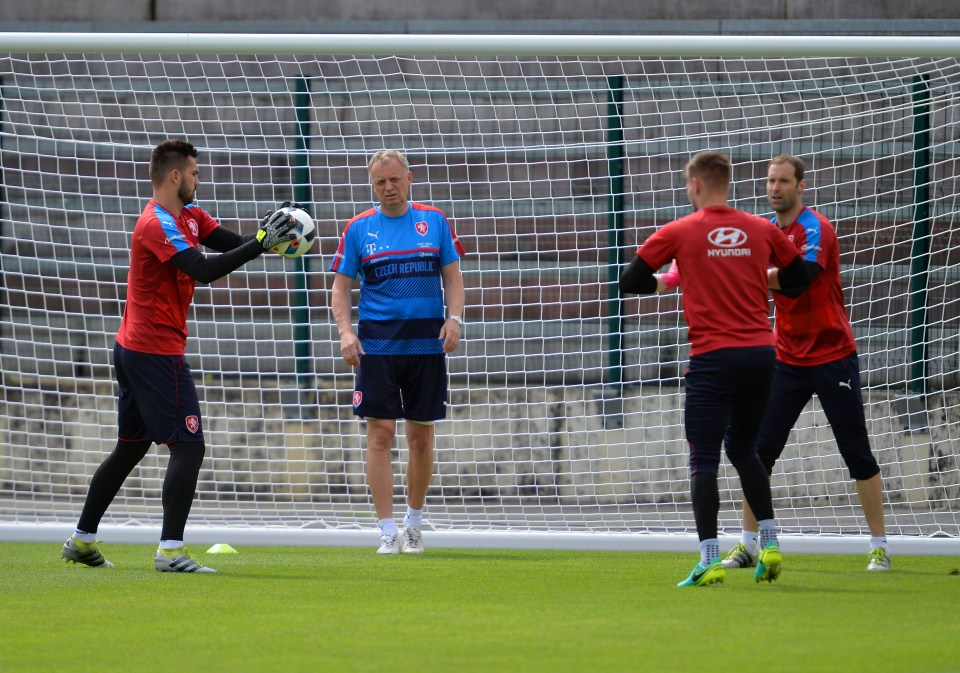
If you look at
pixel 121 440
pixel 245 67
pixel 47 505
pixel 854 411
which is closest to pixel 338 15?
pixel 245 67

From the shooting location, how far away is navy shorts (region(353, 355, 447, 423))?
6.65 m

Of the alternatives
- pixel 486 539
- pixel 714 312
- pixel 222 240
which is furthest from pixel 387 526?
pixel 714 312

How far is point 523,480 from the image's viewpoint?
912 centimetres

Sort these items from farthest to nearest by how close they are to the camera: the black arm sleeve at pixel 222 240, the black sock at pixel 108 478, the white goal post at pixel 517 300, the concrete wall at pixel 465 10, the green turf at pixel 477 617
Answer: the concrete wall at pixel 465 10 < the white goal post at pixel 517 300 < the black arm sleeve at pixel 222 240 < the black sock at pixel 108 478 < the green turf at pixel 477 617

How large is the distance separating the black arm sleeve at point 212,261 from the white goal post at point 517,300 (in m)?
1.79

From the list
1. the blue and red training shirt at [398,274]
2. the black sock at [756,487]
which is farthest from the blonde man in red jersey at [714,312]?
the blue and red training shirt at [398,274]

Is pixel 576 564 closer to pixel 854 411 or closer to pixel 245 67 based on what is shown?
pixel 854 411

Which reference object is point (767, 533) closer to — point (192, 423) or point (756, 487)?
point (756, 487)

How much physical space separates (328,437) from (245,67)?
342 cm

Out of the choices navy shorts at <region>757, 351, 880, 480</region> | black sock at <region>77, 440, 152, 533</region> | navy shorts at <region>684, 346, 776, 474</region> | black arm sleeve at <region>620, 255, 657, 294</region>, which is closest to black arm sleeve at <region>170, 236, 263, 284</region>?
black sock at <region>77, 440, 152, 533</region>

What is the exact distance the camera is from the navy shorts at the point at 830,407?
5.72 meters

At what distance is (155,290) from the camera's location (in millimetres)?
5918

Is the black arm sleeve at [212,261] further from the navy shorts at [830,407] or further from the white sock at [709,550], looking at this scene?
the navy shorts at [830,407]

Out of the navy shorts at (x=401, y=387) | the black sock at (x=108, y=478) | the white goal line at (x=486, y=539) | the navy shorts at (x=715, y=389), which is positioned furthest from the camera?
the white goal line at (x=486, y=539)
